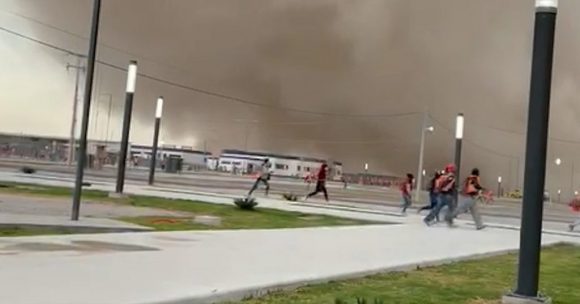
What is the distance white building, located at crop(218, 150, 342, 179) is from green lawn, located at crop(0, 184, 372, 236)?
101 m

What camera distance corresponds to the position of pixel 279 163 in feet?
441

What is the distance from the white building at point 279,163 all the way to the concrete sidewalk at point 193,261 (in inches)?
4336

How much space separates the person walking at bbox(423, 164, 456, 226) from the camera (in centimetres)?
1998

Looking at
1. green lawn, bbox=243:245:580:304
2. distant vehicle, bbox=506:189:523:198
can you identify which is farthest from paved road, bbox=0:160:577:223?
distant vehicle, bbox=506:189:523:198

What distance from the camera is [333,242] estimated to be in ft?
43.4

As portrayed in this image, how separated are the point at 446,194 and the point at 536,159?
1215 centimetres

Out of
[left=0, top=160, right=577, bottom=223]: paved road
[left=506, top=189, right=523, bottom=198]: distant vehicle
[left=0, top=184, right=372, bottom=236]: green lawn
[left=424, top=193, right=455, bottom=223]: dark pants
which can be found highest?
[left=506, top=189, right=523, bottom=198]: distant vehicle

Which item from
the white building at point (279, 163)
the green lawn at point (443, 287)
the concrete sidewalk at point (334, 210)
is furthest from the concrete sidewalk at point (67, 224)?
the white building at point (279, 163)

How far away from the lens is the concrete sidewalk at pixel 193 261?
6957mm

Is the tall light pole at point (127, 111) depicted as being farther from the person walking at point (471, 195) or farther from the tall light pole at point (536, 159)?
the tall light pole at point (536, 159)

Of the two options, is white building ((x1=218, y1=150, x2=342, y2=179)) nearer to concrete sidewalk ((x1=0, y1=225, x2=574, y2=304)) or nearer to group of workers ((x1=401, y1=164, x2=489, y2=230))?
group of workers ((x1=401, y1=164, x2=489, y2=230))

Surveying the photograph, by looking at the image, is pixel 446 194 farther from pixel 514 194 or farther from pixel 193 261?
pixel 514 194

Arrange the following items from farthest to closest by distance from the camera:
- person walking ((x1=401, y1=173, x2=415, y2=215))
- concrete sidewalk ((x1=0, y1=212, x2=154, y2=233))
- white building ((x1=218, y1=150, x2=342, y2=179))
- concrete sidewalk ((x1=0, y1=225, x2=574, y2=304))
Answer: white building ((x1=218, y1=150, x2=342, y2=179)) < person walking ((x1=401, y1=173, x2=415, y2=215)) < concrete sidewalk ((x1=0, y1=212, x2=154, y2=233)) < concrete sidewalk ((x1=0, y1=225, x2=574, y2=304))

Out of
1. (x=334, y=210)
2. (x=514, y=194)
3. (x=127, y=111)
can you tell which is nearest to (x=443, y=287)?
(x=334, y=210)
